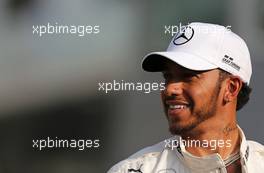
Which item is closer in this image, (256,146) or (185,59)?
(185,59)

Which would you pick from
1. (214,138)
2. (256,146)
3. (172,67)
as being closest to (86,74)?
(172,67)

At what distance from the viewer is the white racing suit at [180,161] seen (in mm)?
1210

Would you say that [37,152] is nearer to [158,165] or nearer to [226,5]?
[158,165]

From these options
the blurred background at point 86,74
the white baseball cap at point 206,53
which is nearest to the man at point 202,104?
the white baseball cap at point 206,53

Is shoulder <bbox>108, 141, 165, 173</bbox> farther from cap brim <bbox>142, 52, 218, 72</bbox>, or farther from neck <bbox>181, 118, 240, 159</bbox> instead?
cap brim <bbox>142, 52, 218, 72</bbox>

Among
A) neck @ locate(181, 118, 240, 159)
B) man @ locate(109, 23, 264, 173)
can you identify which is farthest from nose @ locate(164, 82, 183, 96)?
neck @ locate(181, 118, 240, 159)

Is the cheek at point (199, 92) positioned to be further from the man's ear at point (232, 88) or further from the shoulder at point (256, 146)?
the shoulder at point (256, 146)

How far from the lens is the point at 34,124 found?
4.70 feet

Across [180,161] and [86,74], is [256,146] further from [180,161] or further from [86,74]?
[86,74]

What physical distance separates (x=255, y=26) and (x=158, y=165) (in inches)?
18.9

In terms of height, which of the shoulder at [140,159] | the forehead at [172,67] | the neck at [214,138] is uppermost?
the forehead at [172,67]

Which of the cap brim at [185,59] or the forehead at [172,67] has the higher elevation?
the cap brim at [185,59]

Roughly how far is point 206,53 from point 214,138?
8.9 inches

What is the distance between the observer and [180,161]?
1.25 metres
